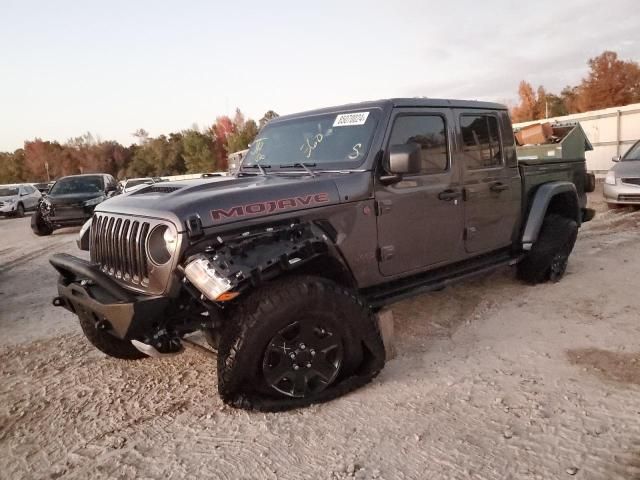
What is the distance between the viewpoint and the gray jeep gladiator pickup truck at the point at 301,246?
9.51ft

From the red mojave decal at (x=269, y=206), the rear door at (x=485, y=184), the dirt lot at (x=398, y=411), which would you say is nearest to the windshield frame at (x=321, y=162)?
the red mojave decal at (x=269, y=206)

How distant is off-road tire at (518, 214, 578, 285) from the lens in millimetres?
5297

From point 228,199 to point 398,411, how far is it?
66.0 inches

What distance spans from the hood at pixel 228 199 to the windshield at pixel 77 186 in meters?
11.2

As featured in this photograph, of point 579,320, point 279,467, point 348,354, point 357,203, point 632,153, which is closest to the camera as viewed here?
point 279,467

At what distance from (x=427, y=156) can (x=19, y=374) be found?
374 cm

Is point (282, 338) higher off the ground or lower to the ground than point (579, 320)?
higher

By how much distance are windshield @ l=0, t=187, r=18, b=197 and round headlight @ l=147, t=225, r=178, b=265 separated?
2253 cm

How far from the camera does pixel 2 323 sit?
5348 mm

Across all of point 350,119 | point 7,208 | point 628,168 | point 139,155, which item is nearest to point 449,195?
point 350,119

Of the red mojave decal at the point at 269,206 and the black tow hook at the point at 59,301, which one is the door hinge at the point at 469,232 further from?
the black tow hook at the point at 59,301

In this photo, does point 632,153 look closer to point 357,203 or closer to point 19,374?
point 357,203

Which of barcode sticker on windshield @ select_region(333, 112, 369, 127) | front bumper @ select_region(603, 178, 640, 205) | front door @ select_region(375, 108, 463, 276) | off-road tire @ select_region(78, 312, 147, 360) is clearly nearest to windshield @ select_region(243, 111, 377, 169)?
barcode sticker on windshield @ select_region(333, 112, 369, 127)

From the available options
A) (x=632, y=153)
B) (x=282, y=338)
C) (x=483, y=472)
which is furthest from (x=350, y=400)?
(x=632, y=153)
